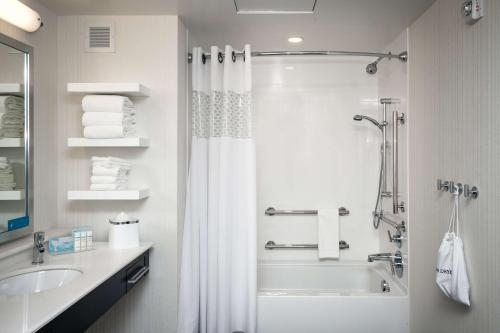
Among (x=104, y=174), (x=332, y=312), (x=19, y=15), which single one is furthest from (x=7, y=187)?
(x=332, y=312)

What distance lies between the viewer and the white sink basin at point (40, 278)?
1699 mm

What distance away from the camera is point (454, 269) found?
1838mm

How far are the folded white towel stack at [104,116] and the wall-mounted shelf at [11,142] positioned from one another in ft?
1.12

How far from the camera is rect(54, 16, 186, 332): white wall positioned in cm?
240

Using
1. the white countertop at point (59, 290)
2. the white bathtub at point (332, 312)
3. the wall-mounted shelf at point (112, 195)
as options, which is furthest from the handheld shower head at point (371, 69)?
the white countertop at point (59, 290)

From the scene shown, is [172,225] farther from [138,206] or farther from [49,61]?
[49,61]

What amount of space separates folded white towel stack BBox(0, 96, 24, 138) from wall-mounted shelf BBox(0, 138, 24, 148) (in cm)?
2

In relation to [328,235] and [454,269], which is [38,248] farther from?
[328,235]

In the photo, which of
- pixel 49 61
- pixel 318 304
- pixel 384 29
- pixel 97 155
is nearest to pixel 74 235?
pixel 97 155

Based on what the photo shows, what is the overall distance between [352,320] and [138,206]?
5.40ft

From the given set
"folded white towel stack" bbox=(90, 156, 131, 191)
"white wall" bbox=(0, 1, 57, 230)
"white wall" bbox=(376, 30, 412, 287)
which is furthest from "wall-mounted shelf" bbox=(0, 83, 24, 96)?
"white wall" bbox=(376, 30, 412, 287)

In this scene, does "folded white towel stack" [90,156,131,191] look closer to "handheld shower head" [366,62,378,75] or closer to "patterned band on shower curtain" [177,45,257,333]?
"patterned band on shower curtain" [177,45,257,333]

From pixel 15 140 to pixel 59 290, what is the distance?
919mm

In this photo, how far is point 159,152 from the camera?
7.93 feet
